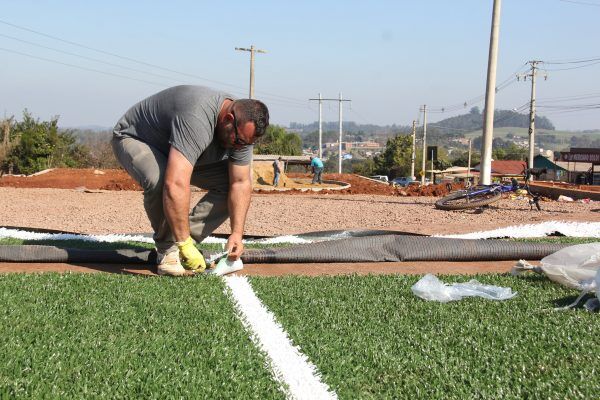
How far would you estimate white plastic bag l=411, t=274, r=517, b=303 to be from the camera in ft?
13.4

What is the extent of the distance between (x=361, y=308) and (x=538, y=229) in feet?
19.0

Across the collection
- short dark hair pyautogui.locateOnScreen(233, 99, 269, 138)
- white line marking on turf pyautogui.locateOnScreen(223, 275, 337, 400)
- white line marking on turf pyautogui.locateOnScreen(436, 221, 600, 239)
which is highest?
short dark hair pyautogui.locateOnScreen(233, 99, 269, 138)

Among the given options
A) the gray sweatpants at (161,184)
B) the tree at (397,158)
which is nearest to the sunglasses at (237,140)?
the gray sweatpants at (161,184)

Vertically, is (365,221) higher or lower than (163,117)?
lower

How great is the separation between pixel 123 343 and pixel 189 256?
1.58m

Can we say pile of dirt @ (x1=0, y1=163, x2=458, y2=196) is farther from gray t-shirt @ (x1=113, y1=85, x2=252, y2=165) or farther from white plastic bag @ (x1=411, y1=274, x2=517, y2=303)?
white plastic bag @ (x1=411, y1=274, x2=517, y2=303)

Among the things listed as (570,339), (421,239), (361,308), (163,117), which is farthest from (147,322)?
(421,239)

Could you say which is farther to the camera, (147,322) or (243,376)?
(147,322)

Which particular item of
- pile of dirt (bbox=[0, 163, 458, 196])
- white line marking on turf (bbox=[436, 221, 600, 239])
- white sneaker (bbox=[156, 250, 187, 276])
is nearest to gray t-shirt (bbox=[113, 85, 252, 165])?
white sneaker (bbox=[156, 250, 187, 276])

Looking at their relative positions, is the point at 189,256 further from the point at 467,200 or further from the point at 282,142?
the point at 282,142

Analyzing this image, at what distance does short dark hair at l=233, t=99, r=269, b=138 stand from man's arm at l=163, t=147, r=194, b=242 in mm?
494

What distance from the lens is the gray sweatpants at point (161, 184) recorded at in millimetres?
4648

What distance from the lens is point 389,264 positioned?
556 cm

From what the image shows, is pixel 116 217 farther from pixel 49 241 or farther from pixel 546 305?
pixel 546 305
